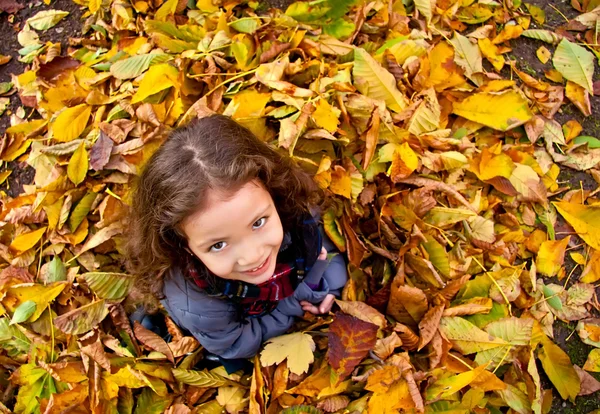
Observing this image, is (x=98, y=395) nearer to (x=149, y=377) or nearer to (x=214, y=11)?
(x=149, y=377)

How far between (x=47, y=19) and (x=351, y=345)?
73.2 inches

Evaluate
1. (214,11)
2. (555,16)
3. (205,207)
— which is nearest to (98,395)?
(205,207)

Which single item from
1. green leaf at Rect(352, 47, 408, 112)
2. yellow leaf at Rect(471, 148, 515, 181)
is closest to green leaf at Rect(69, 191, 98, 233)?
green leaf at Rect(352, 47, 408, 112)

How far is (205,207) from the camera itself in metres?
1.17

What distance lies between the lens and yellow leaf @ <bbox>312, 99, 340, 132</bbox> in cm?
164

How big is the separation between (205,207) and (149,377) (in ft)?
2.25

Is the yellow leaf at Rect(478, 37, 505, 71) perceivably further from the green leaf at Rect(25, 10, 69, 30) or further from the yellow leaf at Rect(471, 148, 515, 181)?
the green leaf at Rect(25, 10, 69, 30)

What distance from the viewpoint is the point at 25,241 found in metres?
1.74

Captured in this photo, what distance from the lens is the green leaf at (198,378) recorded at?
159cm

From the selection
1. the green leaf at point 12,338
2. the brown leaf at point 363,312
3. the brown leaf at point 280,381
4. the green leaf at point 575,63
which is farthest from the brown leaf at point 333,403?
the green leaf at point 575,63

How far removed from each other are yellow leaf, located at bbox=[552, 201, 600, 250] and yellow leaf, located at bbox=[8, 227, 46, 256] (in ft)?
5.76

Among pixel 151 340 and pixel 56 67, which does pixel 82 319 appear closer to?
pixel 151 340

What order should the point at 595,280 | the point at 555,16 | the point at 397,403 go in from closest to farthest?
the point at 397,403, the point at 595,280, the point at 555,16

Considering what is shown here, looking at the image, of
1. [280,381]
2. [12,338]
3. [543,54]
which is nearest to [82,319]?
[12,338]
